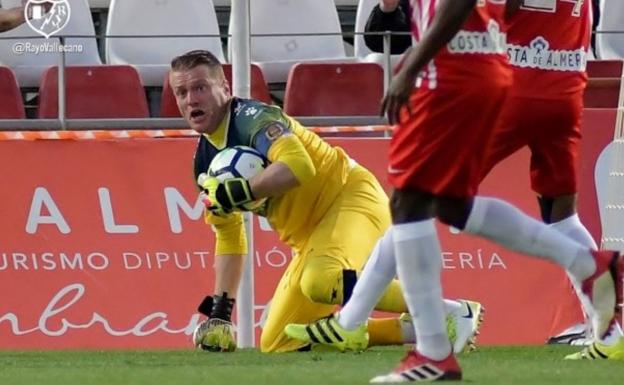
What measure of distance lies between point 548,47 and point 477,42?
1416mm

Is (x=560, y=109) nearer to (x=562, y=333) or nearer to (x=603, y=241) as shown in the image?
(x=603, y=241)

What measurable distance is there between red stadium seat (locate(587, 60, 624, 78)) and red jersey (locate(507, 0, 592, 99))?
405 centimetres

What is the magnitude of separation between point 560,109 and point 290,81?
4058 mm

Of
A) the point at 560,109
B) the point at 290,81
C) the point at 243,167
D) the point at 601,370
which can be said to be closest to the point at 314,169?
the point at 243,167

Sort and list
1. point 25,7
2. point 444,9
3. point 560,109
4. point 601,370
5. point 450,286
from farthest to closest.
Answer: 1. point 25,7
2. point 450,286
3. point 560,109
4. point 601,370
5. point 444,9

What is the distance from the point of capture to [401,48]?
10.4 metres

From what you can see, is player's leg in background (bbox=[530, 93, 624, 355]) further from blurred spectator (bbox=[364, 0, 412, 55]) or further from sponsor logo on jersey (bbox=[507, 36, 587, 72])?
blurred spectator (bbox=[364, 0, 412, 55])

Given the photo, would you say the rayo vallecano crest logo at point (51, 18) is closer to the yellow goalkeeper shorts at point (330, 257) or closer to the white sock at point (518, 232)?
the yellow goalkeeper shorts at point (330, 257)

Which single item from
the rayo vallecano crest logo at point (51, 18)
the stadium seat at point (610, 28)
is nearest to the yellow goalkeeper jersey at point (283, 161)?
the rayo vallecano crest logo at point (51, 18)

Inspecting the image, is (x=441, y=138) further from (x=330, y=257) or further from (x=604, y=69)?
(x=604, y=69)

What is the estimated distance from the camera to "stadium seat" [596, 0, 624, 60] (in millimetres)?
11242

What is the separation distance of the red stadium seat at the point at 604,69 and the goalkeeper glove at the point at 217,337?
4122 millimetres

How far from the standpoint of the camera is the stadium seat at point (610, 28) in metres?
11.2

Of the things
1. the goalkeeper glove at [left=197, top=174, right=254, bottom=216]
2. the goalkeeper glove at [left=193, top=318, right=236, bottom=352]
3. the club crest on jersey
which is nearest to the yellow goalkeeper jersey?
the club crest on jersey
